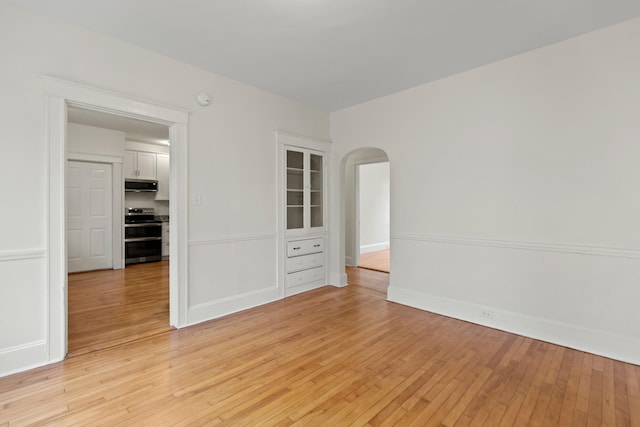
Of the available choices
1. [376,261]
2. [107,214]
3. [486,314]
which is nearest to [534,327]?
[486,314]

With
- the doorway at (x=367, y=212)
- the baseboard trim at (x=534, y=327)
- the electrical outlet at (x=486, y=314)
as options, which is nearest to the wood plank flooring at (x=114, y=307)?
the baseboard trim at (x=534, y=327)

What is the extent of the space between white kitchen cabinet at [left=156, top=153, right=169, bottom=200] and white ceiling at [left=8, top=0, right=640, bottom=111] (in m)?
4.57

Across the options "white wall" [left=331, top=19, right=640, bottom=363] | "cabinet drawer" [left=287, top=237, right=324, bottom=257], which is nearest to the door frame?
"cabinet drawer" [left=287, top=237, right=324, bottom=257]

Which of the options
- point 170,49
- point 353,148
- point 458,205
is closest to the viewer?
point 170,49

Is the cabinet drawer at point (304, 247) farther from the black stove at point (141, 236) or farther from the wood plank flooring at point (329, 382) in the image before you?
the black stove at point (141, 236)

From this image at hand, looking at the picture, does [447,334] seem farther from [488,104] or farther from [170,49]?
[170,49]

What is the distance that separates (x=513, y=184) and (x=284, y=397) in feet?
9.58

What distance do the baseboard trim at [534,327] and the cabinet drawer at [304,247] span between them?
1424 millimetres

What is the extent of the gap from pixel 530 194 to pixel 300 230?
2.83 m

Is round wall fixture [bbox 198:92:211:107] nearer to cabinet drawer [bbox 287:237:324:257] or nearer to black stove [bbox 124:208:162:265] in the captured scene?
cabinet drawer [bbox 287:237:324:257]

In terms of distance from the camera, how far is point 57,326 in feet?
7.93

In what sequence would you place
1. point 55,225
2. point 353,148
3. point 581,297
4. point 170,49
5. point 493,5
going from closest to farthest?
point 493,5, point 55,225, point 581,297, point 170,49, point 353,148

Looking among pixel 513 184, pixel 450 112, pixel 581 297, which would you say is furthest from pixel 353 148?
pixel 581 297

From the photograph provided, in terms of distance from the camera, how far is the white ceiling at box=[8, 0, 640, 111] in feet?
7.39
